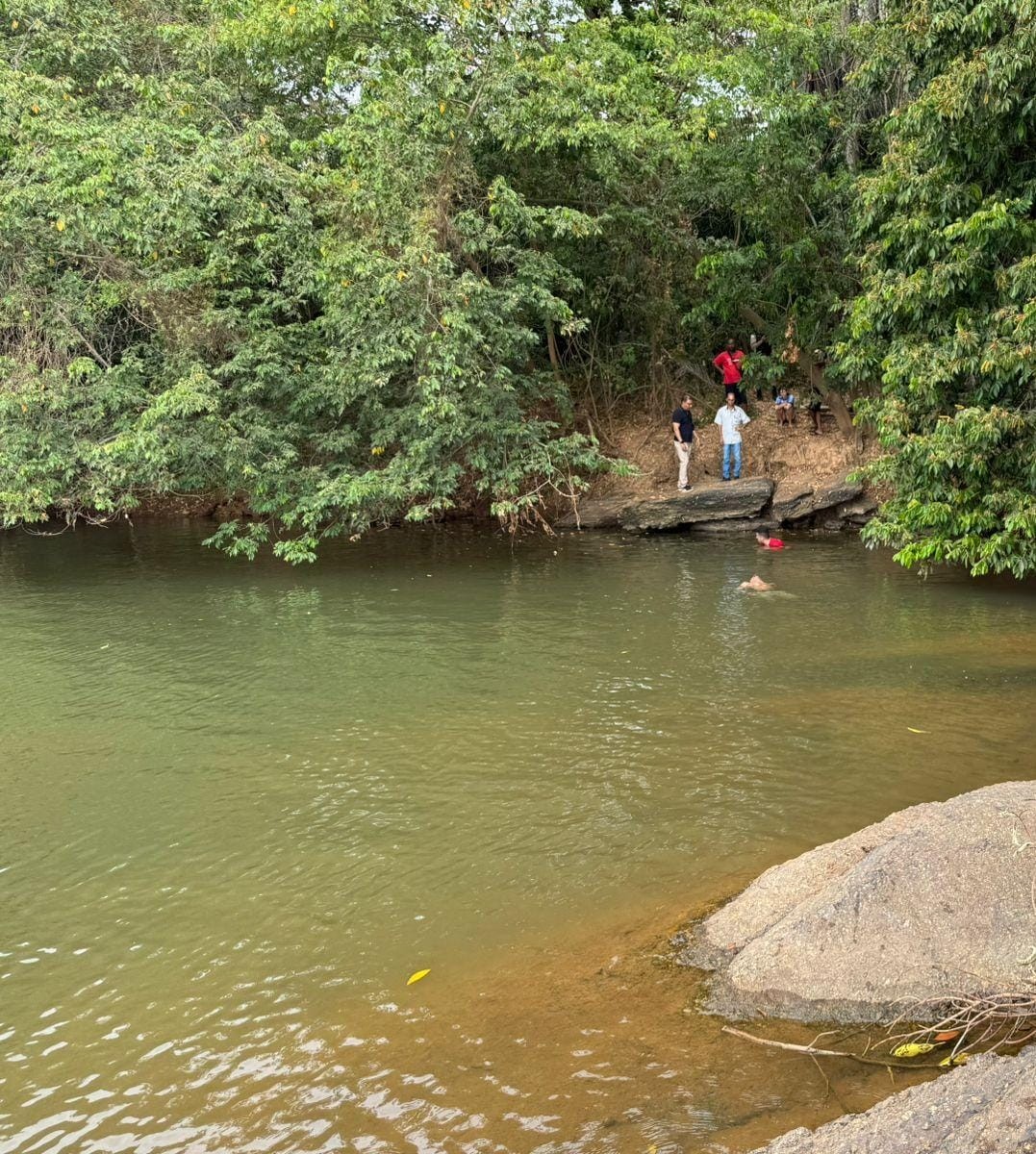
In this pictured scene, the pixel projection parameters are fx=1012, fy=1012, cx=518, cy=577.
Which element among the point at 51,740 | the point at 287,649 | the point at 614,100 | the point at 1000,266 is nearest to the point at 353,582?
the point at 287,649

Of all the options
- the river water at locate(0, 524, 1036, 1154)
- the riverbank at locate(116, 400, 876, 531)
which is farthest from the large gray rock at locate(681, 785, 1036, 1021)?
the riverbank at locate(116, 400, 876, 531)

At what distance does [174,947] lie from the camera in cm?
559

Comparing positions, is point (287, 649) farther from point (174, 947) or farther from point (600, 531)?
point (600, 531)

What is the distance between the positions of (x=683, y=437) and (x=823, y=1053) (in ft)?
54.1

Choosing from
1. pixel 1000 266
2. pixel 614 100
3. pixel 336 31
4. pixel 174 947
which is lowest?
pixel 174 947

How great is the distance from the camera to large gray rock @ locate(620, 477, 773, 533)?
19.3 meters

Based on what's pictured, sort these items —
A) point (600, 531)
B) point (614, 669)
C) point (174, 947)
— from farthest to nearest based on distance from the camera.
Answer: point (600, 531) < point (614, 669) < point (174, 947)

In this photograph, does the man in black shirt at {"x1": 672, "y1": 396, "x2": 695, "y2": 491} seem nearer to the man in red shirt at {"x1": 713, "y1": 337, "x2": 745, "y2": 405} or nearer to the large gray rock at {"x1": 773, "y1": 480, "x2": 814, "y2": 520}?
the man in red shirt at {"x1": 713, "y1": 337, "x2": 745, "y2": 405}

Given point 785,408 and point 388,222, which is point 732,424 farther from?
point 388,222

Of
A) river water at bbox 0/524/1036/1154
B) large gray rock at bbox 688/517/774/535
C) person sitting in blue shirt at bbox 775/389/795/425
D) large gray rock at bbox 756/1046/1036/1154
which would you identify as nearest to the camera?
large gray rock at bbox 756/1046/1036/1154

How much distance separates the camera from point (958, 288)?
11539mm

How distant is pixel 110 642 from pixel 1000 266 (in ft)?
37.0

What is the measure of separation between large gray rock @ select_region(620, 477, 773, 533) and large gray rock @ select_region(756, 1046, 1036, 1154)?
53.9 feet

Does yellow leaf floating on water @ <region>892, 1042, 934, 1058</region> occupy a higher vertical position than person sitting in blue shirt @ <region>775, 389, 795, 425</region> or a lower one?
lower
